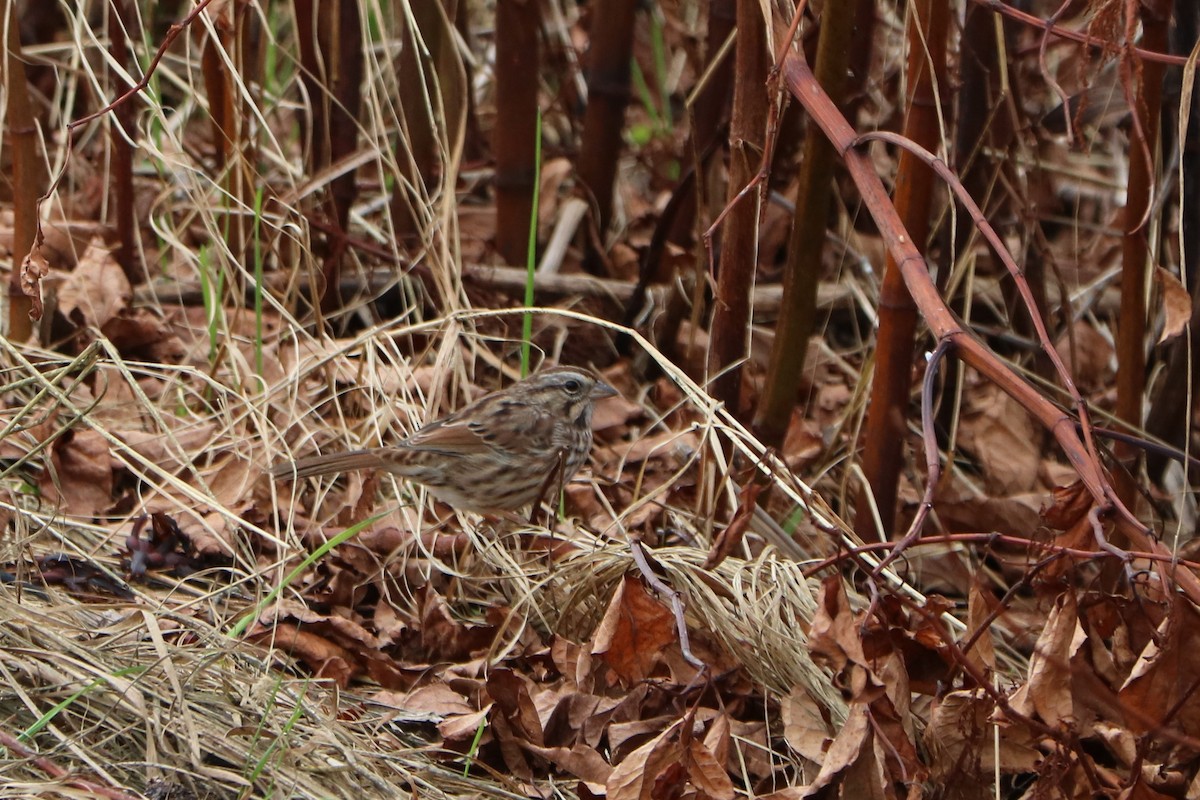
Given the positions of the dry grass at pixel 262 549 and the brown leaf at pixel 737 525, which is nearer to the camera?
the brown leaf at pixel 737 525

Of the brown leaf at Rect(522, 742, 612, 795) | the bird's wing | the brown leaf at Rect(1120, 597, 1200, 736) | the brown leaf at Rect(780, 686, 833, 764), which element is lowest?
the brown leaf at Rect(522, 742, 612, 795)

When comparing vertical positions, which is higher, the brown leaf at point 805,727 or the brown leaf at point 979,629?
the brown leaf at point 979,629

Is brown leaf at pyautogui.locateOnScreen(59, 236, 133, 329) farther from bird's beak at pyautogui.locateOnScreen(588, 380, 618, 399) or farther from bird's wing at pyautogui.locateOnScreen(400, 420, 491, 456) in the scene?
bird's beak at pyautogui.locateOnScreen(588, 380, 618, 399)

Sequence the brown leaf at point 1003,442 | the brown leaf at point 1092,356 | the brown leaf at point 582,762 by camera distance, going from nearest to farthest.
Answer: the brown leaf at point 582,762 → the brown leaf at point 1003,442 → the brown leaf at point 1092,356

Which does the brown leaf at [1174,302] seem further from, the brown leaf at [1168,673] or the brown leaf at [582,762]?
the brown leaf at [582,762]

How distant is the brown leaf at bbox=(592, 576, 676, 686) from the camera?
2.71 metres

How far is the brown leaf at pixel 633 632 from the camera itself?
271 centimetres

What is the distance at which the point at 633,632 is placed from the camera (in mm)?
2766

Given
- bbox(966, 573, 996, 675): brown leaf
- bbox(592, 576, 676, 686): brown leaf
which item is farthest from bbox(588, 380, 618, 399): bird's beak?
bbox(966, 573, 996, 675): brown leaf

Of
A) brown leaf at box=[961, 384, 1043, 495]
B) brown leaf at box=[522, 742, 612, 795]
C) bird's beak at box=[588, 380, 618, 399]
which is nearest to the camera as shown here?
brown leaf at box=[522, 742, 612, 795]

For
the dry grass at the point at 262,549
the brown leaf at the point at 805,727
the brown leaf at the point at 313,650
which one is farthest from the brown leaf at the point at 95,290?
the brown leaf at the point at 805,727

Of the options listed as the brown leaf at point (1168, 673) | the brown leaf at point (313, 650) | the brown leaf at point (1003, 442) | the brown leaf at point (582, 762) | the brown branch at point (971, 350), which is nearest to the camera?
the brown branch at point (971, 350)

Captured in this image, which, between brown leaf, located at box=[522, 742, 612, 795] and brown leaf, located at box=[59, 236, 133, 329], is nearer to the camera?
brown leaf, located at box=[522, 742, 612, 795]

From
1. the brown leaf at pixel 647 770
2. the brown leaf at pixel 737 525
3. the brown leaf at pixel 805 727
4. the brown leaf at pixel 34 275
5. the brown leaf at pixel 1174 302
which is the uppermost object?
the brown leaf at pixel 1174 302
